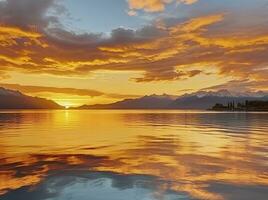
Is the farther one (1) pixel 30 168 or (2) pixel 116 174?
(1) pixel 30 168

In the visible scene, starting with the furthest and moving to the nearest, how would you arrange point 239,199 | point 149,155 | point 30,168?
point 149,155 < point 30,168 < point 239,199

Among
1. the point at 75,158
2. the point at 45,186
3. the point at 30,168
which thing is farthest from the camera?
the point at 75,158

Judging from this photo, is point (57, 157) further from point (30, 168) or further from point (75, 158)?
point (30, 168)

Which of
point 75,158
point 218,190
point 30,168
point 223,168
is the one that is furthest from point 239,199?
point 75,158

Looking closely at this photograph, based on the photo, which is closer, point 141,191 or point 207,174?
point 141,191

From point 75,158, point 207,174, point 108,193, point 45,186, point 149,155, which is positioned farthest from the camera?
point 149,155

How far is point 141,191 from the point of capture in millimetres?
16094

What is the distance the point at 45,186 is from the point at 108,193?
3271mm

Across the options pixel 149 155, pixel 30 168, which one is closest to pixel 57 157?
pixel 30 168

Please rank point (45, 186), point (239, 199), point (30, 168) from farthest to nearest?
point (30, 168) → point (45, 186) → point (239, 199)

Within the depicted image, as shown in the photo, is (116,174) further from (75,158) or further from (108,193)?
(75,158)

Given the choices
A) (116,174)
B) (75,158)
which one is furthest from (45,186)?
(75,158)

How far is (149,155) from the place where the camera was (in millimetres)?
28516

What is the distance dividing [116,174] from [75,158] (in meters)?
7.19
